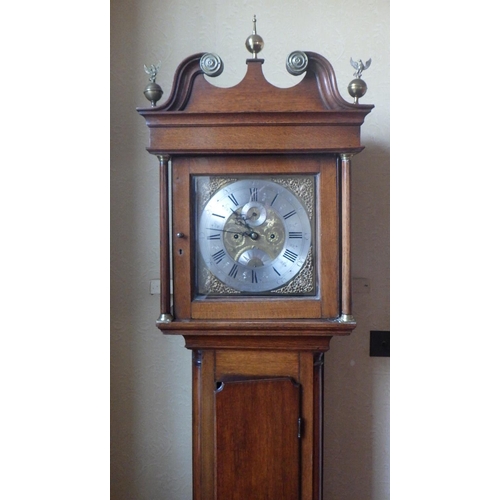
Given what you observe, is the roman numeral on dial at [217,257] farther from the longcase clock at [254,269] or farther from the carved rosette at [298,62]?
the carved rosette at [298,62]

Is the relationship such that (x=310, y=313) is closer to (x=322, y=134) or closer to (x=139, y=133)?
(x=322, y=134)

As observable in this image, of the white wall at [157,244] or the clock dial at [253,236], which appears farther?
the white wall at [157,244]

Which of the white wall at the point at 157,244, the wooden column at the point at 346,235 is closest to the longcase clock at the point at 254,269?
the wooden column at the point at 346,235

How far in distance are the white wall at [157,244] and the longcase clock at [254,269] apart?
1.26 feet

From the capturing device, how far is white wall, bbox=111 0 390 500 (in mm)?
1521

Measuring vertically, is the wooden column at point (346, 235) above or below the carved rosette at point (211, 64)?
below

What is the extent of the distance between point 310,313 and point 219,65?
26.4 inches

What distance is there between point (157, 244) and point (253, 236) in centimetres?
49

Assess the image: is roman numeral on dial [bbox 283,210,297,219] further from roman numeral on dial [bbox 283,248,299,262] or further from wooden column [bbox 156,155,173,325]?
wooden column [bbox 156,155,173,325]

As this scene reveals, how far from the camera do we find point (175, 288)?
1.18 metres

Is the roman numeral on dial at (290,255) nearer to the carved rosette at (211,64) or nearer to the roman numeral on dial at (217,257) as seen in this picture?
the roman numeral on dial at (217,257)

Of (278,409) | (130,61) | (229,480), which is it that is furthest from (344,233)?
(130,61)

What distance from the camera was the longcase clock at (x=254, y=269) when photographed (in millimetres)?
1136

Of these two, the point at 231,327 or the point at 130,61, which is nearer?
the point at 231,327
